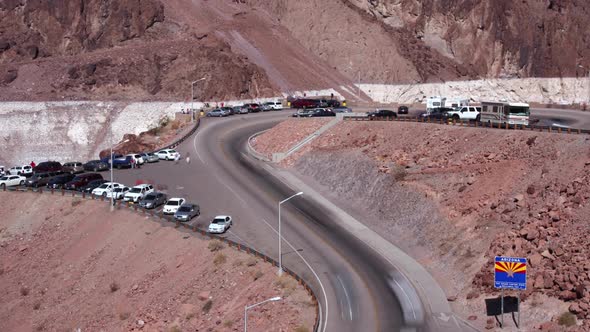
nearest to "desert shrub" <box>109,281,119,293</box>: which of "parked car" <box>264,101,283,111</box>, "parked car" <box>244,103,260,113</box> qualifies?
"parked car" <box>244,103,260,113</box>

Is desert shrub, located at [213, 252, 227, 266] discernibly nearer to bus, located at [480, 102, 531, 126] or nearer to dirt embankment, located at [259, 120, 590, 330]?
dirt embankment, located at [259, 120, 590, 330]

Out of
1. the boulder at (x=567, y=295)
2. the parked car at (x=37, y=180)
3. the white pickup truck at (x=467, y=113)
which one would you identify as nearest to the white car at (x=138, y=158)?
the parked car at (x=37, y=180)

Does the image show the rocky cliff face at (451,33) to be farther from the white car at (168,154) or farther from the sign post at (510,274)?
the sign post at (510,274)

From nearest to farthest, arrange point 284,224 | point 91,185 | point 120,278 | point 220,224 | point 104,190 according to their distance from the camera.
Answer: point 120,278
point 220,224
point 284,224
point 104,190
point 91,185

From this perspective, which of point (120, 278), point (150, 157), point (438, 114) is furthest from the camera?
point (438, 114)

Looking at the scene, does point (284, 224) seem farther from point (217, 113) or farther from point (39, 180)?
point (217, 113)

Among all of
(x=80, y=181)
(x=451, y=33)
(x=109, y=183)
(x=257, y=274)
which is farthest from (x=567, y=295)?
(x=451, y=33)

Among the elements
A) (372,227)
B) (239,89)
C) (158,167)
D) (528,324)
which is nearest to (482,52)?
(239,89)
